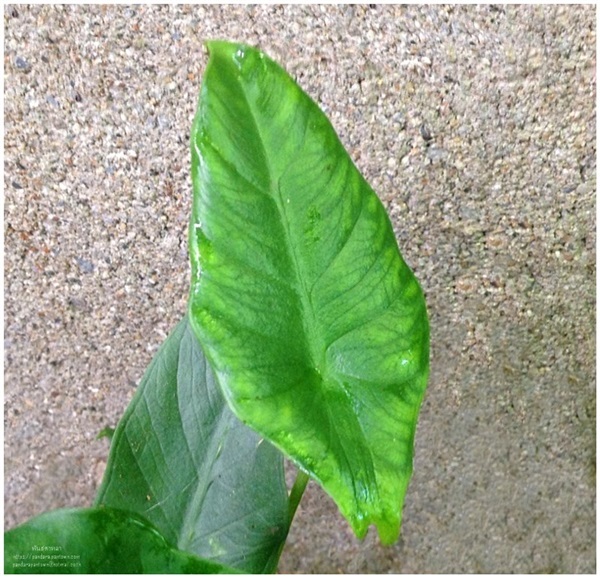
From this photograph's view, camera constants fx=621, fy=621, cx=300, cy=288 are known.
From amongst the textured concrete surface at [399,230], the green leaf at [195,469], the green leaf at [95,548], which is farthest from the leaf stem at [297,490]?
the textured concrete surface at [399,230]

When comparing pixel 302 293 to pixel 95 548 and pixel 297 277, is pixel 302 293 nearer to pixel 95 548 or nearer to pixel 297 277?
pixel 297 277

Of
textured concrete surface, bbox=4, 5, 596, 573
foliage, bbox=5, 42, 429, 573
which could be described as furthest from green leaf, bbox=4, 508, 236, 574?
textured concrete surface, bbox=4, 5, 596, 573

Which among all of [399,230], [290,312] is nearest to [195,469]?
[290,312]

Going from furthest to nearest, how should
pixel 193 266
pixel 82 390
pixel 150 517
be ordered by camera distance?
pixel 82 390 < pixel 150 517 < pixel 193 266

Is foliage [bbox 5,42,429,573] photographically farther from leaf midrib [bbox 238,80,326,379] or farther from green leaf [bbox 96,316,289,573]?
green leaf [bbox 96,316,289,573]

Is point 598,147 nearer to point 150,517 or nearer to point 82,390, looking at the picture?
point 150,517

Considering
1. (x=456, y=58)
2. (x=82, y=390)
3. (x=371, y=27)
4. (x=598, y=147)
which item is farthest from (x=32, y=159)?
(x=598, y=147)

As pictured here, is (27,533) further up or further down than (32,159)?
further down
